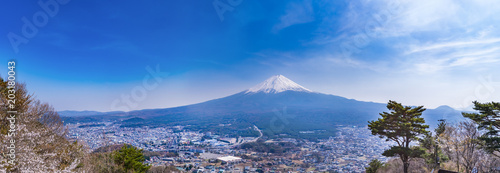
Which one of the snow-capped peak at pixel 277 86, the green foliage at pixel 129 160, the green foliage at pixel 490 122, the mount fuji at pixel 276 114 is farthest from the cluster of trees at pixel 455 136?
the snow-capped peak at pixel 277 86

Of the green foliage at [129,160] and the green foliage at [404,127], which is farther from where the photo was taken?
the green foliage at [129,160]

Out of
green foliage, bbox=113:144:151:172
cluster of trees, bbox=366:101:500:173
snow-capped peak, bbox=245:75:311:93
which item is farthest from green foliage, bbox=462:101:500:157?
snow-capped peak, bbox=245:75:311:93

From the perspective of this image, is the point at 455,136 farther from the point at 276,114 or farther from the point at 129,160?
the point at 276,114

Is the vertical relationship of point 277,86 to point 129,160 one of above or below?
above

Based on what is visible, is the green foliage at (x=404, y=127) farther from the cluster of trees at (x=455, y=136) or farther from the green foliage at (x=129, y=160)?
the green foliage at (x=129, y=160)

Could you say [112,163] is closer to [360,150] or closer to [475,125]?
[475,125]

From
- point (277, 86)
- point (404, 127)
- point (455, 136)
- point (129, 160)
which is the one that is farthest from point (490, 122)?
point (277, 86)

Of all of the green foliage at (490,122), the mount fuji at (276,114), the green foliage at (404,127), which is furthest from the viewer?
the mount fuji at (276,114)
